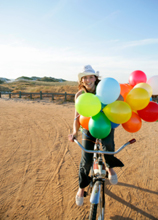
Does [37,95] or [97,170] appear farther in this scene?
[37,95]

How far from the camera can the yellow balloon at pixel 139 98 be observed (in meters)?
1.86

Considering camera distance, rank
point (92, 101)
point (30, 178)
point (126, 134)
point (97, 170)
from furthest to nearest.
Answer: point (126, 134), point (30, 178), point (97, 170), point (92, 101)

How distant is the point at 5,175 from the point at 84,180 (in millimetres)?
1994

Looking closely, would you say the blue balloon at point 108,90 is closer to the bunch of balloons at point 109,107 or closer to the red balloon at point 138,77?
the bunch of balloons at point 109,107

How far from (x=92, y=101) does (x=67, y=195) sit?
205 centimetres

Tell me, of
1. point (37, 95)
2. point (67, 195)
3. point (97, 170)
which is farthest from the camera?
point (37, 95)

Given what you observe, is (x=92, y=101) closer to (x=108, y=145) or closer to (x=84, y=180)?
(x=108, y=145)

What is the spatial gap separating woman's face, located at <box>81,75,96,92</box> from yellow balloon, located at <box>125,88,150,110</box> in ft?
2.24

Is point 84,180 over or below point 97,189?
below

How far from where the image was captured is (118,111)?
177 cm

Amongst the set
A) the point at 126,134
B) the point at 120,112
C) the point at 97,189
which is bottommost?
the point at 126,134

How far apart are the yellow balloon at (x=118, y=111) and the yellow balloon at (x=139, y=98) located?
15 centimetres

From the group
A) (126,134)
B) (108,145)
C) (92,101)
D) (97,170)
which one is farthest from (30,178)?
(126,134)

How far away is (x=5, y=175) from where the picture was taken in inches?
129
